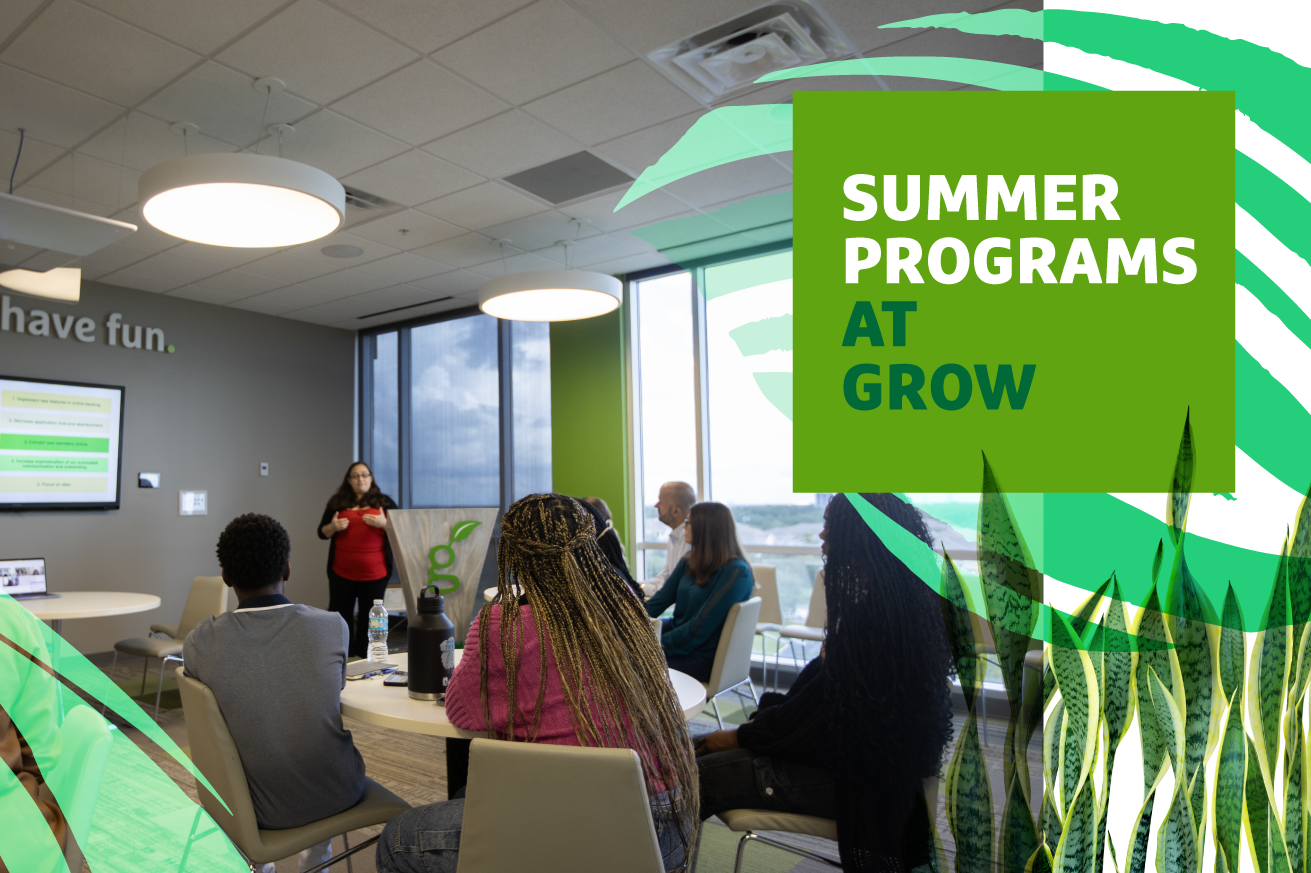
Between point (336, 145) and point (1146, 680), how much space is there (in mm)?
3946

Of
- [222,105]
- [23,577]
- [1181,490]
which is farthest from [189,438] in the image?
[1181,490]

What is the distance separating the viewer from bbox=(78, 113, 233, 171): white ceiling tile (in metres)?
3.76

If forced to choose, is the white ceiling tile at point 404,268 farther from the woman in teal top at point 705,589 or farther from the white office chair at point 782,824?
the white office chair at point 782,824

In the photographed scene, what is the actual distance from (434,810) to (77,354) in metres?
5.99

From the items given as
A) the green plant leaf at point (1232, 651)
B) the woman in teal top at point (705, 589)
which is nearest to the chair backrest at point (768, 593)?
the woman in teal top at point (705, 589)

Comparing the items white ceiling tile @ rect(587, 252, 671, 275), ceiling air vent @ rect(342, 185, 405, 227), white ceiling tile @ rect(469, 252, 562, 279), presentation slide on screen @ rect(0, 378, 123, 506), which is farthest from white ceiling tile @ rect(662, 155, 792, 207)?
presentation slide on screen @ rect(0, 378, 123, 506)

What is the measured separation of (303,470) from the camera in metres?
7.50

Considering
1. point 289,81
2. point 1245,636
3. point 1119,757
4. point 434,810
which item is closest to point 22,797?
point 434,810

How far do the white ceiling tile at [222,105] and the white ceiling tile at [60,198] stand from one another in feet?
4.32

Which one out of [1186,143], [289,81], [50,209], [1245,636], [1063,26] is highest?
[289,81]

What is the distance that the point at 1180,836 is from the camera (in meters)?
1.34

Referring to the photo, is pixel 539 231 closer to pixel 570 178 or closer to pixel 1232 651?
pixel 570 178

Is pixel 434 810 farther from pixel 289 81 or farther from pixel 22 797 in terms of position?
pixel 289 81

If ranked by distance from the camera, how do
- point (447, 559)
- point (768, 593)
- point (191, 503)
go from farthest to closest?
point (191, 503)
point (768, 593)
point (447, 559)
